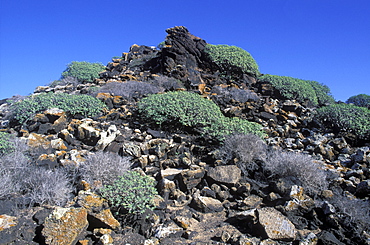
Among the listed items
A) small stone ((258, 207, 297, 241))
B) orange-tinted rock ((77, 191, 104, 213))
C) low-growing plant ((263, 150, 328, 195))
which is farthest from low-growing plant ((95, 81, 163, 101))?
small stone ((258, 207, 297, 241))

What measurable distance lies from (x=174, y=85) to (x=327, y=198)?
8.34 meters

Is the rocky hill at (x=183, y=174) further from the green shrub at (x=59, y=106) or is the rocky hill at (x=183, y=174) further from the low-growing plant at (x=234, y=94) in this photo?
the low-growing plant at (x=234, y=94)

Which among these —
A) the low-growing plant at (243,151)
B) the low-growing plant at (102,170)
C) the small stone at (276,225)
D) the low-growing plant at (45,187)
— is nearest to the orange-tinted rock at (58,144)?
the low-growing plant at (45,187)

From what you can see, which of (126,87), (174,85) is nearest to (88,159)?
(126,87)

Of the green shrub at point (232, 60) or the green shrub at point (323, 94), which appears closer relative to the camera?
the green shrub at point (323, 94)

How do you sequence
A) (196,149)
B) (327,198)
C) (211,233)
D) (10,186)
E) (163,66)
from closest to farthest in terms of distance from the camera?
(211,233) < (10,186) < (327,198) < (196,149) < (163,66)

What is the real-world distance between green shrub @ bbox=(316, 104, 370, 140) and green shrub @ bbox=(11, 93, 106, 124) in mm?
7259

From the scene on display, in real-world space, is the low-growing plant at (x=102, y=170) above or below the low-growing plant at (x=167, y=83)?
below

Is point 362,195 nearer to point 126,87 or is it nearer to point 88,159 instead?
point 88,159

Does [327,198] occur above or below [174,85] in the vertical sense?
below

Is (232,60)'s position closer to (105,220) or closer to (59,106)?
(59,106)

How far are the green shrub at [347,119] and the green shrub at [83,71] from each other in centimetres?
1268

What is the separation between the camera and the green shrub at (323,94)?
1391 centimetres

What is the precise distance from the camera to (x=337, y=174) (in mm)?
6031
